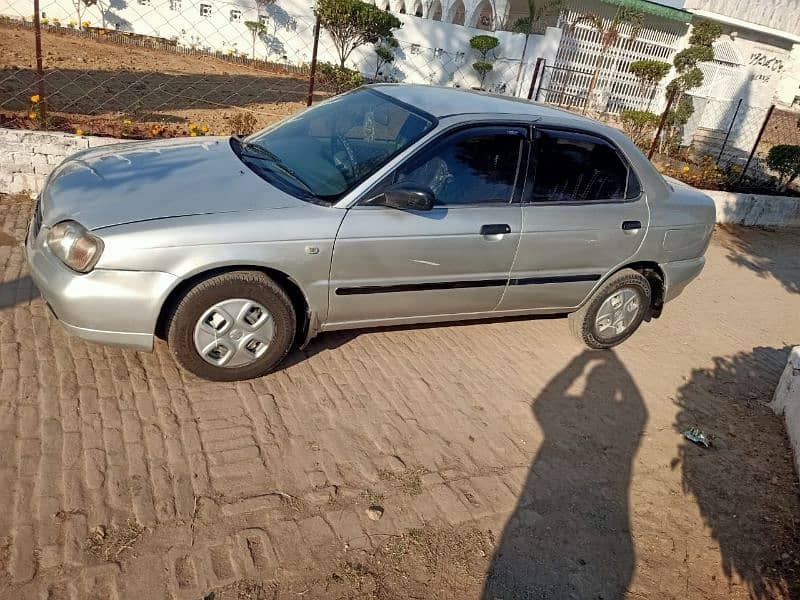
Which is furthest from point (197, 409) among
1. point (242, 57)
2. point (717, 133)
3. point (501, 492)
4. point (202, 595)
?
point (242, 57)

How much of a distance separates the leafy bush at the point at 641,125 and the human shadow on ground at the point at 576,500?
360 inches

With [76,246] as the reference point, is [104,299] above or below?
below

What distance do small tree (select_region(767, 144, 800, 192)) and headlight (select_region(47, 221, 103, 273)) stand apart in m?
12.0

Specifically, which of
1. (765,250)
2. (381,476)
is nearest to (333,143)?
(381,476)

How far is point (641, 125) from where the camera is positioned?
39.1ft

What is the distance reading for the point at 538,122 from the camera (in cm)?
389

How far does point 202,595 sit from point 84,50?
50.4 feet

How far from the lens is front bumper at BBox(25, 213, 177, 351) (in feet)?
9.37

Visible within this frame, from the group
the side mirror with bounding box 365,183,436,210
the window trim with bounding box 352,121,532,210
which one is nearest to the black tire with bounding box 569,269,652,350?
the window trim with bounding box 352,121,532,210

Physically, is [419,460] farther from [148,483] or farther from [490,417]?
[148,483]

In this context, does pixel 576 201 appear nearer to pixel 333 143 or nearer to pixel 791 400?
pixel 333 143

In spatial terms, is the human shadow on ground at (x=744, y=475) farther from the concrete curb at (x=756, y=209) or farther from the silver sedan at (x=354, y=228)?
the concrete curb at (x=756, y=209)

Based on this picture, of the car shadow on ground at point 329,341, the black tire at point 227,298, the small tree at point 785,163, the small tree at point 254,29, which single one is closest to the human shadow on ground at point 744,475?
the car shadow on ground at point 329,341

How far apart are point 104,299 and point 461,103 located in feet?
8.20
